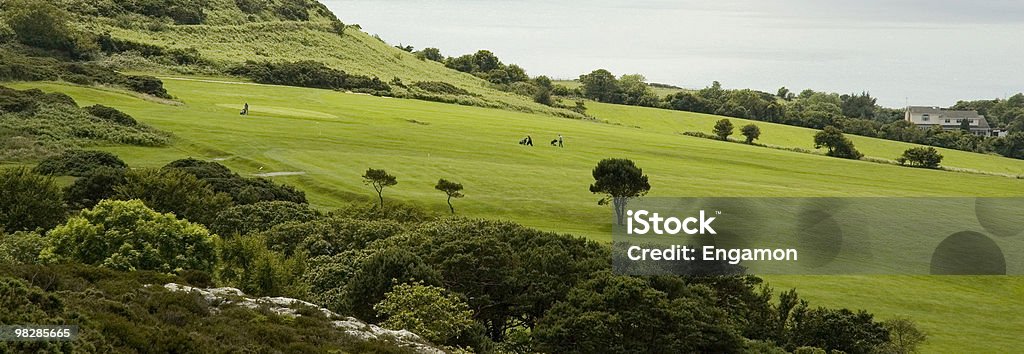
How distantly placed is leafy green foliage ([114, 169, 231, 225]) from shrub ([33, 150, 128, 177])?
389 inches

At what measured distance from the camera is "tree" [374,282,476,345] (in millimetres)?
31422

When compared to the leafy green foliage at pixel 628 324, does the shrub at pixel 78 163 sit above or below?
above

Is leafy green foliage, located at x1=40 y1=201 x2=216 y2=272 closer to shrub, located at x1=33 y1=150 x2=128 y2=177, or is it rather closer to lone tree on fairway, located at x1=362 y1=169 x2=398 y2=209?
lone tree on fairway, located at x1=362 y1=169 x2=398 y2=209

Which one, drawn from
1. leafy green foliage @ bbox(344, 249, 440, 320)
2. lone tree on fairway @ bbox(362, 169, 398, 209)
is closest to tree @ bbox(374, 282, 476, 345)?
leafy green foliage @ bbox(344, 249, 440, 320)

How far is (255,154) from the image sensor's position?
266ft

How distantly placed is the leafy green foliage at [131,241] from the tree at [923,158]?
116103 mm

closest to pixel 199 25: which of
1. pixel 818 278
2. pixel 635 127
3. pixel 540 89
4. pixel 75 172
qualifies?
pixel 540 89

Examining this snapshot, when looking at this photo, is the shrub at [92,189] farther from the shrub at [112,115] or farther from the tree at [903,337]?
the tree at [903,337]

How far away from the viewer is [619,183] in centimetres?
7119

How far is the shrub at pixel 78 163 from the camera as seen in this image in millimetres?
65312

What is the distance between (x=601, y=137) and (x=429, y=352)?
98.8 m

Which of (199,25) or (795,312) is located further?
(199,25)

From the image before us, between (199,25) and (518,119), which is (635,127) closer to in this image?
(518,119)

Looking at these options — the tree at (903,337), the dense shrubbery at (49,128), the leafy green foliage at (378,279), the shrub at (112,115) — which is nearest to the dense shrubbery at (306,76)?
the dense shrubbery at (49,128)
